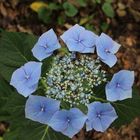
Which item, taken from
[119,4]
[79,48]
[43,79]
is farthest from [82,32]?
[119,4]

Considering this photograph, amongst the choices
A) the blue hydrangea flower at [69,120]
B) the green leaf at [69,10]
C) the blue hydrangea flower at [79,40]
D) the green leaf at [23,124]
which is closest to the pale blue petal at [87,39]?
the blue hydrangea flower at [79,40]

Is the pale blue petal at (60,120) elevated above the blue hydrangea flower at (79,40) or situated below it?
below

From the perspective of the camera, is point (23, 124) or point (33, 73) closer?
point (33, 73)

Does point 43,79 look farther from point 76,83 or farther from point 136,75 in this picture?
point 136,75

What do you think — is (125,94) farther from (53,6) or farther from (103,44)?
(53,6)

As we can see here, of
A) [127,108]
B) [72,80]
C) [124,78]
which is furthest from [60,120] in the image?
[127,108]

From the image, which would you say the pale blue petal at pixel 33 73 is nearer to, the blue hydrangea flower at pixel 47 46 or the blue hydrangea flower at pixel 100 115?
the blue hydrangea flower at pixel 47 46
